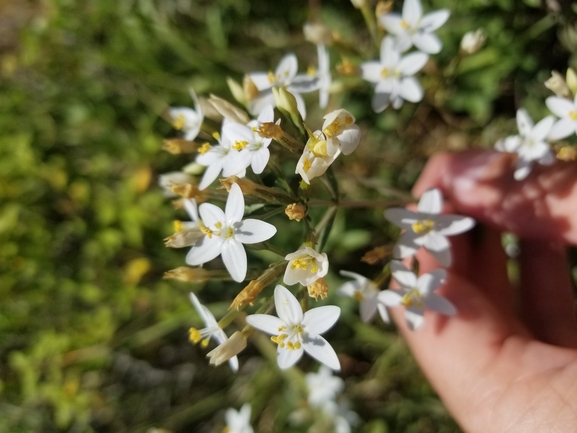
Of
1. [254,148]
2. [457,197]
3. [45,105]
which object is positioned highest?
[254,148]

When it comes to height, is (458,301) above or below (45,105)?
above

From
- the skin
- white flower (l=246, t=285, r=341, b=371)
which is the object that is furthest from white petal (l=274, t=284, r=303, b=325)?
the skin

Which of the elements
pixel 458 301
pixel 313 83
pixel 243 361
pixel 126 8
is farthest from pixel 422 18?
pixel 243 361

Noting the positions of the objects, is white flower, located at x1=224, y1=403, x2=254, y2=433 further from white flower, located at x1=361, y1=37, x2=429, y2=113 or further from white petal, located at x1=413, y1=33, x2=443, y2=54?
white petal, located at x1=413, y1=33, x2=443, y2=54

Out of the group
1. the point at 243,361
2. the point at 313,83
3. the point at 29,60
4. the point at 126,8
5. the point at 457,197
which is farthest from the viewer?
the point at 243,361

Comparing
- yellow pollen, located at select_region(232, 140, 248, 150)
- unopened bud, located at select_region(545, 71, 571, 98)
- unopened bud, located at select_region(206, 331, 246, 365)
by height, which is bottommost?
unopened bud, located at select_region(206, 331, 246, 365)

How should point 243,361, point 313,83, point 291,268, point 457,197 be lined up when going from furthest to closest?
point 243,361 < point 457,197 < point 313,83 < point 291,268

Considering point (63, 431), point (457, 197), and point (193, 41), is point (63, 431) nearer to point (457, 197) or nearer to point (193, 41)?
point (193, 41)
